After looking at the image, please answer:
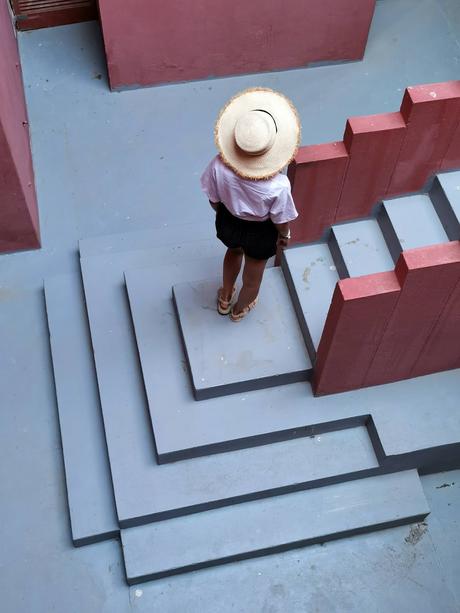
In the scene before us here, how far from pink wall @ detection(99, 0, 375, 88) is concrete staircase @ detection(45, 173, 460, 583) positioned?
1745 millimetres

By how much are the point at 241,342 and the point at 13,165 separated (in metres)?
1.55

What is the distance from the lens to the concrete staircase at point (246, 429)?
3.96 m

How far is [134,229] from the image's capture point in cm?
495

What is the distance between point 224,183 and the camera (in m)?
3.42

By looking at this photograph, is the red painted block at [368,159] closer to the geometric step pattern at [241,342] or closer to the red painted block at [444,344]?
the geometric step pattern at [241,342]

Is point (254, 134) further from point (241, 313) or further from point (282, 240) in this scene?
point (241, 313)

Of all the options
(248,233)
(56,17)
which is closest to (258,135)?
(248,233)

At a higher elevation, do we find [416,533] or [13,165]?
[13,165]

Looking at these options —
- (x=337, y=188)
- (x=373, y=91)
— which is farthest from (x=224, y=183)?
(x=373, y=91)

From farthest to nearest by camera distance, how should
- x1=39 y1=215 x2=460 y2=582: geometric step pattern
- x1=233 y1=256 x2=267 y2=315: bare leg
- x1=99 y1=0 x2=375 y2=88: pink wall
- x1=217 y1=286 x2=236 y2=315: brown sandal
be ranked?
x1=99 y1=0 x2=375 y2=88: pink wall < x1=217 y1=286 x2=236 y2=315: brown sandal < x1=39 y1=215 x2=460 y2=582: geometric step pattern < x1=233 y1=256 x2=267 y2=315: bare leg

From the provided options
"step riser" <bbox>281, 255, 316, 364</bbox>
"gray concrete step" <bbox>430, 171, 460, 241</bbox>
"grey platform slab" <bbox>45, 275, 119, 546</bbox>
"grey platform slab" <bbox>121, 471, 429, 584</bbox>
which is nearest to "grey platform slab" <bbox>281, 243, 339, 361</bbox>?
"step riser" <bbox>281, 255, 316, 364</bbox>

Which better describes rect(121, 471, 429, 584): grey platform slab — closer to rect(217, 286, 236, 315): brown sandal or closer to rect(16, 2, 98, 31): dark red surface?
rect(217, 286, 236, 315): brown sandal

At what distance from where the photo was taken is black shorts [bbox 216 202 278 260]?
362cm

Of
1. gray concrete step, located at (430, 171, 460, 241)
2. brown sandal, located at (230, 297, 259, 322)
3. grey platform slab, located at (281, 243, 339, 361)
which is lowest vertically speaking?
brown sandal, located at (230, 297, 259, 322)
